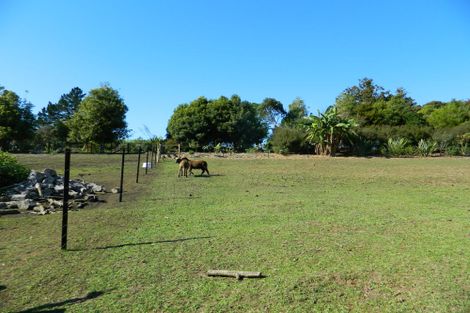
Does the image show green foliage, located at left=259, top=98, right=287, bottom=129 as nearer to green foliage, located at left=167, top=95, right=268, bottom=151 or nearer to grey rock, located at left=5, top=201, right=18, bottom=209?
green foliage, located at left=167, top=95, right=268, bottom=151

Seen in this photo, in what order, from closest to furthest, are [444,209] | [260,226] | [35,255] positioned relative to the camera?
[35,255]
[260,226]
[444,209]

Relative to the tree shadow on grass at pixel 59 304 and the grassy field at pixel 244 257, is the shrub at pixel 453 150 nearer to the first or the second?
the grassy field at pixel 244 257

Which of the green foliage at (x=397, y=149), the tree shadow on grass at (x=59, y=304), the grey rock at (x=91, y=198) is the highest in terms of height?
the green foliage at (x=397, y=149)

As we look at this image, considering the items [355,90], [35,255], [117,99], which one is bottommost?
[35,255]

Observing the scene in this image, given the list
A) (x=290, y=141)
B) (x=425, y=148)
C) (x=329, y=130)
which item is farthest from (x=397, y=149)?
(x=290, y=141)

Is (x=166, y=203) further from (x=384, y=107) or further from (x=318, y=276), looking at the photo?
(x=384, y=107)

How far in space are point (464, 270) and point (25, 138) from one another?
49.6 m

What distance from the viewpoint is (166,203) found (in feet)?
30.3

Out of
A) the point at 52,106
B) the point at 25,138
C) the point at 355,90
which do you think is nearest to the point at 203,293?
the point at 25,138

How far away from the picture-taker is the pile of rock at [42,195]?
26.7 ft

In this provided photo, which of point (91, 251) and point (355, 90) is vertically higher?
point (355, 90)

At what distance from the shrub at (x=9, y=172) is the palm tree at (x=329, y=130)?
2451cm

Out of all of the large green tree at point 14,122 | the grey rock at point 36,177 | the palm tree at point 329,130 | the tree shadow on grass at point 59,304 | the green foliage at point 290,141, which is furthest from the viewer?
the large green tree at point 14,122

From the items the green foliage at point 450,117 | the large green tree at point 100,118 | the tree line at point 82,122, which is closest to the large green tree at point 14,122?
the tree line at point 82,122
